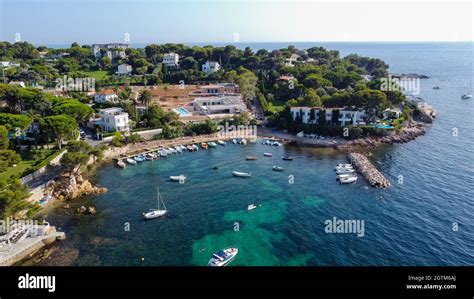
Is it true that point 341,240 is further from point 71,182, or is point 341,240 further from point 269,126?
point 269,126

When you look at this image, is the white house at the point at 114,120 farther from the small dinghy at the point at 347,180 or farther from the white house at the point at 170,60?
the white house at the point at 170,60

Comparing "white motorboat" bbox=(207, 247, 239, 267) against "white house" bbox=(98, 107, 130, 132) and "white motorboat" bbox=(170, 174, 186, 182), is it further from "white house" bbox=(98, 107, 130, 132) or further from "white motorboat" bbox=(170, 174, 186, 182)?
"white house" bbox=(98, 107, 130, 132)

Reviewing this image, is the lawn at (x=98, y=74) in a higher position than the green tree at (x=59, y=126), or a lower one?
higher

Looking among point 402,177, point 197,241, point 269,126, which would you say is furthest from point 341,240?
point 269,126

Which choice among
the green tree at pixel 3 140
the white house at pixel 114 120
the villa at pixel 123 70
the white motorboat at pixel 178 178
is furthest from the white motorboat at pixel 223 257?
the villa at pixel 123 70

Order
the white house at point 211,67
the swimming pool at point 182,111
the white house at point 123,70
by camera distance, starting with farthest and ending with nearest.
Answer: the white house at point 211,67 < the white house at point 123,70 < the swimming pool at point 182,111

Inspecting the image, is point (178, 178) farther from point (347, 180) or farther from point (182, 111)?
point (182, 111)

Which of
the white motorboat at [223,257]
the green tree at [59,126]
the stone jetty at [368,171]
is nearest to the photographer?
the white motorboat at [223,257]

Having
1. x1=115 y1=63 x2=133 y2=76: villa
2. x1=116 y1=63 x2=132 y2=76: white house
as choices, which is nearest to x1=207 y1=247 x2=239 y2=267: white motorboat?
x1=115 y1=63 x2=133 y2=76: villa
